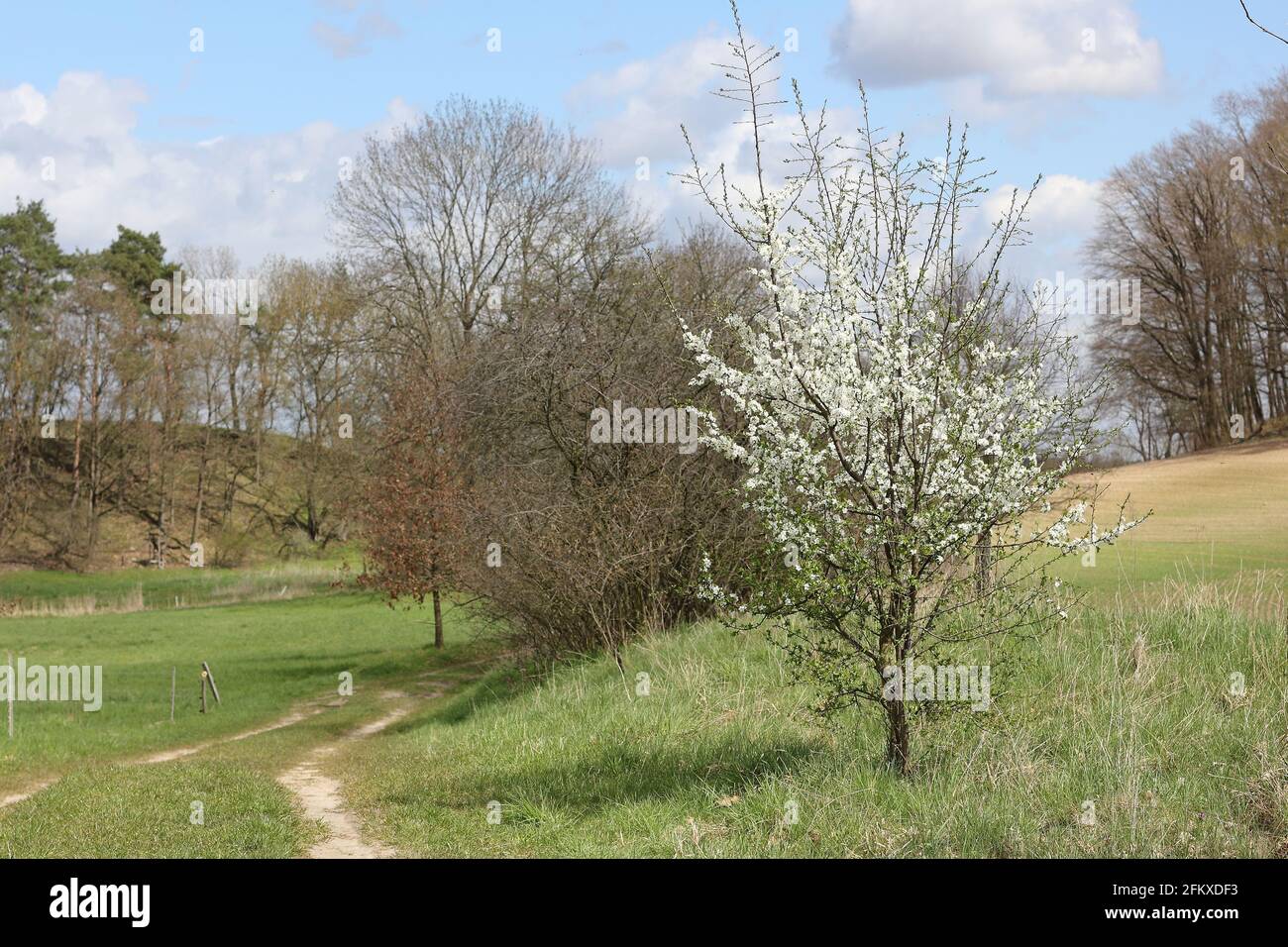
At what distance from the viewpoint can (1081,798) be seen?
7613 millimetres

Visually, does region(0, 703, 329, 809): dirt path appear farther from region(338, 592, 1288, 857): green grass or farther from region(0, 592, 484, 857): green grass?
region(338, 592, 1288, 857): green grass

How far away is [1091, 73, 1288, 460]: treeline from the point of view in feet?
161

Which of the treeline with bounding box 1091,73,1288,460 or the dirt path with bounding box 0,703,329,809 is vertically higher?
the treeline with bounding box 1091,73,1288,460

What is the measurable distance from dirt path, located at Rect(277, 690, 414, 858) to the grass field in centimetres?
16

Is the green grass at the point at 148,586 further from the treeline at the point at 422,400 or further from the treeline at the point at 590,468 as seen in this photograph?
the treeline at the point at 590,468

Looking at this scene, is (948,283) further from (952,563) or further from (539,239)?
(539,239)

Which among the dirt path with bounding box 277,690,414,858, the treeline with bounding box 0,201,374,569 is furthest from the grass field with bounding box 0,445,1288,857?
the treeline with bounding box 0,201,374,569

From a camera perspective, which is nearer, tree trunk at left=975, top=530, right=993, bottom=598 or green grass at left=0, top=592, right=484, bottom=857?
tree trunk at left=975, top=530, right=993, bottom=598

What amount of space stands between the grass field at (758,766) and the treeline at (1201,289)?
36482 mm

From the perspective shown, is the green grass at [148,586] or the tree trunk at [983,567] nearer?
the tree trunk at [983,567]

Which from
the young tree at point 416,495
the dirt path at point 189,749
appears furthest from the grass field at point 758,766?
the young tree at point 416,495

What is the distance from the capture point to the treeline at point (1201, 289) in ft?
161

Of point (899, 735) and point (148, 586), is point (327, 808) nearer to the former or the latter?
point (899, 735)
